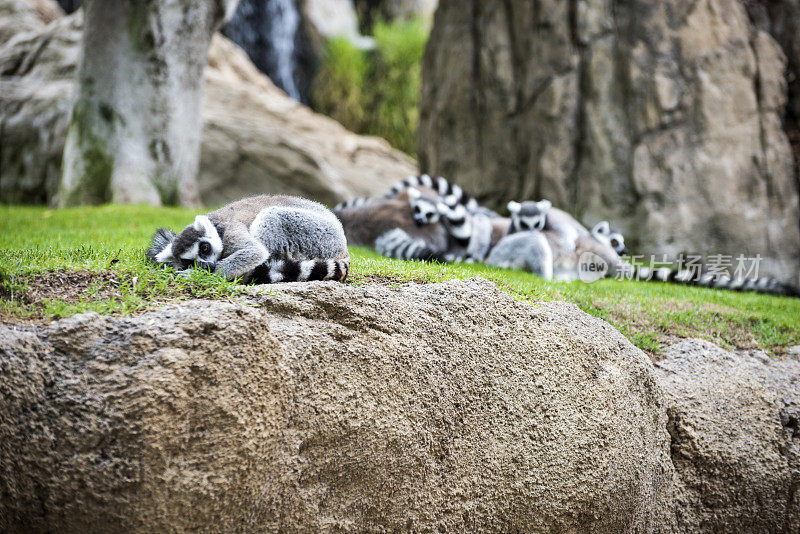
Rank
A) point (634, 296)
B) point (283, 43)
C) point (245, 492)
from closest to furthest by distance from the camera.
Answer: point (245, 492), point (634, 296), point (283, 43)

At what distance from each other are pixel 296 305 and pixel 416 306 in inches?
28.5

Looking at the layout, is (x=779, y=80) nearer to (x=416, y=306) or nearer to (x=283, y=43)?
(x=416, y=306)

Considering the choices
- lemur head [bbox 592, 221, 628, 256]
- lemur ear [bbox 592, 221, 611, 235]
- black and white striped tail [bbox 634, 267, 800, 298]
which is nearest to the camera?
black and white striped tail [bbox 634, 267, 800, 298]

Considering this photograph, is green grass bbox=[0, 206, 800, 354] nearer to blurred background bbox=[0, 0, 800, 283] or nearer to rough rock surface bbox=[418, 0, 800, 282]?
rough rock surface bbox=[418, 0, 800, 282]

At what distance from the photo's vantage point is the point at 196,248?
392 cm

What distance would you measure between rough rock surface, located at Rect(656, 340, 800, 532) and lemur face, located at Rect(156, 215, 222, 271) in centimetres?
303

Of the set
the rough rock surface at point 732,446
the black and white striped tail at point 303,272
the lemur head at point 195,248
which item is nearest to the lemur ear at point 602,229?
the rough rock surface at point 732,446

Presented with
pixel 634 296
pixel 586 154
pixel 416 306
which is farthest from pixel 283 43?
pixel 416 306

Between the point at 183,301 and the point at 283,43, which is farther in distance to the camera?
the point at 283,43

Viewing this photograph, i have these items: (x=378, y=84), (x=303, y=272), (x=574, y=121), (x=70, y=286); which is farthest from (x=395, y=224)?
(x=378, y=84)

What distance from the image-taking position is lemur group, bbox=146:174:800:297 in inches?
157

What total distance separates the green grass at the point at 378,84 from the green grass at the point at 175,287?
39.0 ft

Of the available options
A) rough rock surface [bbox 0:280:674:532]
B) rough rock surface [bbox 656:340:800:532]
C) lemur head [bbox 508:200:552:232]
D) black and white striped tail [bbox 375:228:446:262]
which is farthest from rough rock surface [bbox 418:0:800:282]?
rough rock surface [bbox 0:280:674:532]

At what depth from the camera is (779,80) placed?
8.46 metres
